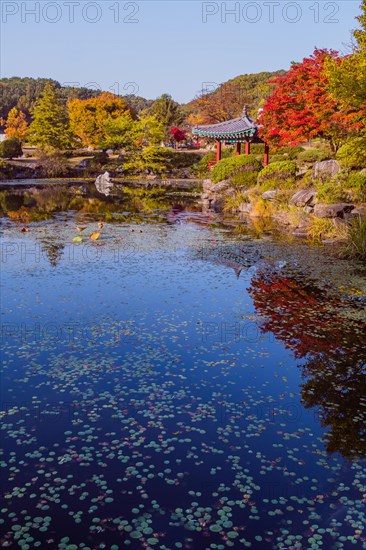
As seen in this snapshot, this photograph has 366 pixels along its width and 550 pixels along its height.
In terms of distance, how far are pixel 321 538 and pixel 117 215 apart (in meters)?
23.2

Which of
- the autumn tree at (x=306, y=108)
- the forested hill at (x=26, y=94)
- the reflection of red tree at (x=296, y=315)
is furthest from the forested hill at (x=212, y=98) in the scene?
the reflection of red tree at (x=296, y=315)

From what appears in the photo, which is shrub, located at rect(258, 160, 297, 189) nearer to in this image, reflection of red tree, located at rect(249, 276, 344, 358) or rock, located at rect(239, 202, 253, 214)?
rock, located at rect(239, 202, 253, 214)

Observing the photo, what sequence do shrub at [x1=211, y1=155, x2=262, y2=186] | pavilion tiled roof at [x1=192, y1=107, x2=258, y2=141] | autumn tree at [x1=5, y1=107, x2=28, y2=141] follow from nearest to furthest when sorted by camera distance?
shrub at [x1=211, y1=155, x2=262, y2=186] → pavilion tiled roof at [x1=192, y1=107, x2=258, y2=141] → autumn tree at [x1=5, y1=107, x2=28, y2=141]

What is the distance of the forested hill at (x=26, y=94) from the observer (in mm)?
98825

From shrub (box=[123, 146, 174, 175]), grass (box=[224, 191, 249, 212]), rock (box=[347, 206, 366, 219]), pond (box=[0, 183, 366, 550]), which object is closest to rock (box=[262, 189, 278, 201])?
grass (box=[224, 191, 249, 212])

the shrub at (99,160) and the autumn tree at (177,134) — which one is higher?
the autumn tree at (177,134)

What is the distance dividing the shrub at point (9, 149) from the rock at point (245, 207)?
38348mm

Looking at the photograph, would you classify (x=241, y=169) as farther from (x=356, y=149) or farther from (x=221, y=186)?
(x=356, y=149)

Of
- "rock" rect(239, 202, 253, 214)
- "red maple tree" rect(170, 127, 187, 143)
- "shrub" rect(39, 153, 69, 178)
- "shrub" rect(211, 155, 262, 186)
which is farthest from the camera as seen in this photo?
"red maple tree" rect(170, 127, 187, 143)

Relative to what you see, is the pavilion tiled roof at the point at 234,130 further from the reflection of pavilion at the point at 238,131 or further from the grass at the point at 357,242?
the grass at the point at 357,242

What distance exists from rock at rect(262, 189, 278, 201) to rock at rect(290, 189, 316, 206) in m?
2.17

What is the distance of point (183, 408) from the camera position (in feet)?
22.0

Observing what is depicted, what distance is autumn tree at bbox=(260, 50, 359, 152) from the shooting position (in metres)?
24.6

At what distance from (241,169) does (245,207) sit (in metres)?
3.94
